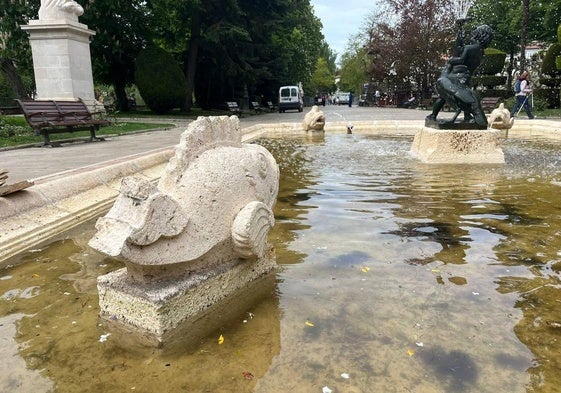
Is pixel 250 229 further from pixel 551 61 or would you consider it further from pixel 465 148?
pixel 551 61

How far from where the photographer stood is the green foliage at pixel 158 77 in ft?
72.9

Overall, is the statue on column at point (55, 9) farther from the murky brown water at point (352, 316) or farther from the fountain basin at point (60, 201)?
the murky brown water at point (352, 316)

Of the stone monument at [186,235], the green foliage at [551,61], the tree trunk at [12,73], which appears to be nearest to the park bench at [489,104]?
the green foliage at [551,61]

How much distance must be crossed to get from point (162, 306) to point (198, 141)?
3.57 feet

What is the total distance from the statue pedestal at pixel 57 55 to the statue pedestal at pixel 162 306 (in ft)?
44.2

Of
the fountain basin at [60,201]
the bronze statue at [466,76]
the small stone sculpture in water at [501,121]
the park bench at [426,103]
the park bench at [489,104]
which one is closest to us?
the fountain basin at [60,201]

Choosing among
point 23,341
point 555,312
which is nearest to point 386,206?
point 555,312

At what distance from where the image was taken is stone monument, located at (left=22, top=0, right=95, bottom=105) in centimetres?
1362

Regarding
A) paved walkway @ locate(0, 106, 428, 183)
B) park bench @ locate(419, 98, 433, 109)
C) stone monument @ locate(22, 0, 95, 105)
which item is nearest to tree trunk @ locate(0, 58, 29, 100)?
stone monument @ locate(22, 0, 95, 105)

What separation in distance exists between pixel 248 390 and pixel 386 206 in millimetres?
3624

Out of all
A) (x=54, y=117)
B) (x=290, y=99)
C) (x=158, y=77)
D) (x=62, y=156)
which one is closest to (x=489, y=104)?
(x=290, y=99)

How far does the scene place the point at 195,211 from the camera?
8.45 ft

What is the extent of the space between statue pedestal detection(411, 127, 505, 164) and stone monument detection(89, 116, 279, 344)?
6353 millimetres

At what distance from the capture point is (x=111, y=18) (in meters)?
22.0
